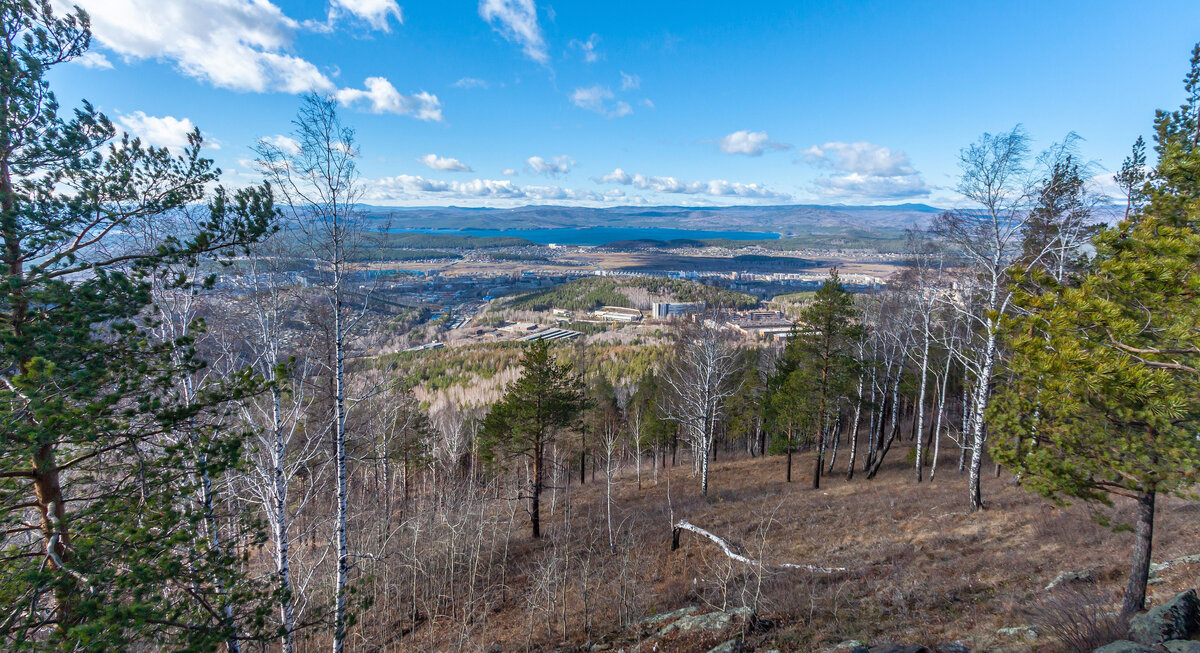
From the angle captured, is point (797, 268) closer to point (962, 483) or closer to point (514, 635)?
point (962, 483)

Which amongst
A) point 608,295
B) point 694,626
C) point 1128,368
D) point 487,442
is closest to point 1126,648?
point 1128,368

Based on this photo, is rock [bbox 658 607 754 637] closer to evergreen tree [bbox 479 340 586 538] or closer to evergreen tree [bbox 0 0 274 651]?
evergreen tree [bbox 0 0 274 651]

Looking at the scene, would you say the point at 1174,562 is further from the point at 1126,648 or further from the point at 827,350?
the point at 827,350

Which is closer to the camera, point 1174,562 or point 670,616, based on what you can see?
point 1174,562

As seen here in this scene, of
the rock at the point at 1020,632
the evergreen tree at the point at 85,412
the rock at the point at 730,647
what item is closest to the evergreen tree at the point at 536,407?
the rock at the point at 730,647

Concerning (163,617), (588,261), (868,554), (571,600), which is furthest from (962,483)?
(588,261)

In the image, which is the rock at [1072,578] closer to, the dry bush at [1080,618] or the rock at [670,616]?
the dry bush at [1080,618]
